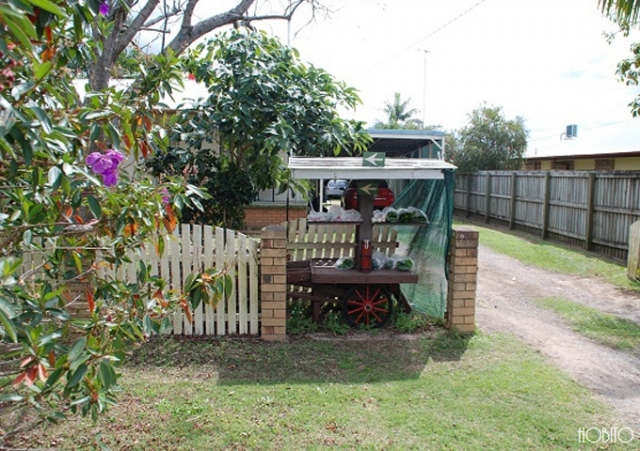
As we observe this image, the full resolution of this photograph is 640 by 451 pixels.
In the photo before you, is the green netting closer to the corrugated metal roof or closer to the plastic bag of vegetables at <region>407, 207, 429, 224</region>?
the plastic bag of vegetables at <region>407, 207, 429, 224</region>

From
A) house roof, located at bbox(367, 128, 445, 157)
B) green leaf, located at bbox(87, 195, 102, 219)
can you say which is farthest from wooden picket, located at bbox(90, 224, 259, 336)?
house roof, located at bbox(367, 128, 445, 157)

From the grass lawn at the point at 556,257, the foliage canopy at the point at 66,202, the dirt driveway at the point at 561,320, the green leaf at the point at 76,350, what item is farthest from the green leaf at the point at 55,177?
the grass lawn at the point at 556,257

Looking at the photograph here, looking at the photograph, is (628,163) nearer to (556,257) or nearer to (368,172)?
(556,257)

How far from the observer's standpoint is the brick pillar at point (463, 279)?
5.80 m

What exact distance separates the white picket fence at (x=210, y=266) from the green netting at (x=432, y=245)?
6.90 feet

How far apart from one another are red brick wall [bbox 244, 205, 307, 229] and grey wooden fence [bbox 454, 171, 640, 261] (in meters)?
6.54

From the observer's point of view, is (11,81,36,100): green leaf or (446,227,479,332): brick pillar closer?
(11,81,36,100): green leaf

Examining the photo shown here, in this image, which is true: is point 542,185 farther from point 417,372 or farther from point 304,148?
point 417,372

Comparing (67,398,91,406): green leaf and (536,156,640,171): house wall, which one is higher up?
(536,156,640,171): house wall

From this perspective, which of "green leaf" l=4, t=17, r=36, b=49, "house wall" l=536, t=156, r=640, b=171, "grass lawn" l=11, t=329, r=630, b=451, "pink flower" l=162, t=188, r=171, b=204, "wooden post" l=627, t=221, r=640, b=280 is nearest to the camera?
"green leaf" l=4, t=17, r=36, b=49

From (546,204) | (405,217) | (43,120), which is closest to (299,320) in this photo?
(405,217)

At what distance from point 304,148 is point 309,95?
70 cm

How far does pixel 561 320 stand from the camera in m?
6.77

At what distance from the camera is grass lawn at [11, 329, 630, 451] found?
Answer: 11.8 feet
